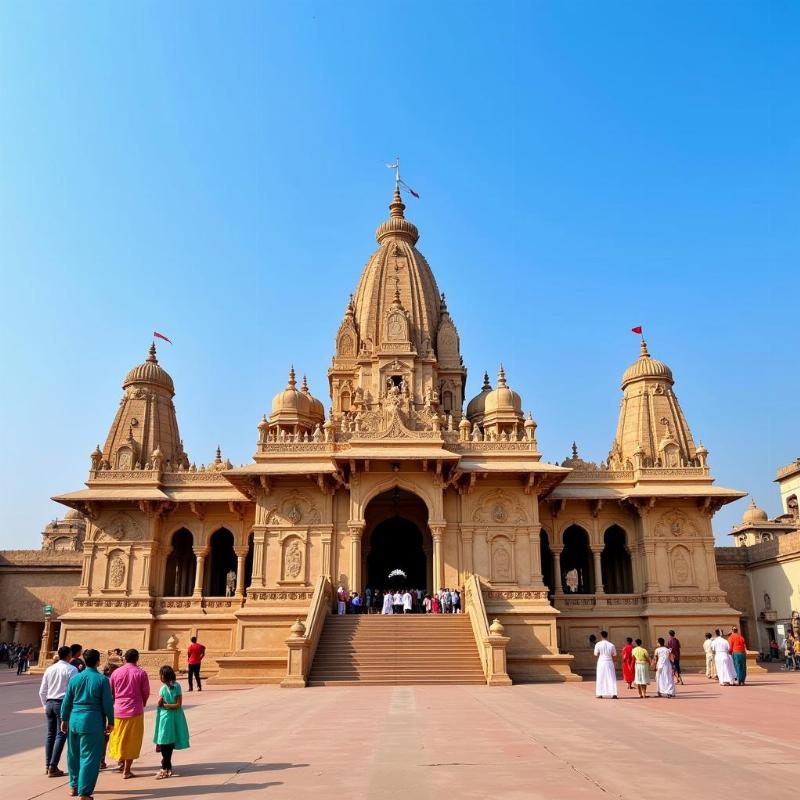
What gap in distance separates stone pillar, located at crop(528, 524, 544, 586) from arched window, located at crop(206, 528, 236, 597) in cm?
1501

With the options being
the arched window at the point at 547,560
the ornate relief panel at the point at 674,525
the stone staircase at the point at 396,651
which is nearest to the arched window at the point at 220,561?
the stone staircase at the point at 396,651

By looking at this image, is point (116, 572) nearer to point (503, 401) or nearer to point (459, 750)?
point (503, 401)

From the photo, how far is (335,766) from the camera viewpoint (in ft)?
28.6

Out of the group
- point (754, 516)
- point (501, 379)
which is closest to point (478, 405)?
point (501, 379)

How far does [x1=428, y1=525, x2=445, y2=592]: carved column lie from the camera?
2753 centimetres

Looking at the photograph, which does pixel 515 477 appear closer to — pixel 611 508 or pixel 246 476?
pixel 611 508

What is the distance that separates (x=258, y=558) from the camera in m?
28.0

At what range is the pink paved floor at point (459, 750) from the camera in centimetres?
758

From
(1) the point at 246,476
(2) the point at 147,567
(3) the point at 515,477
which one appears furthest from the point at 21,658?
(3) the point at 515,477

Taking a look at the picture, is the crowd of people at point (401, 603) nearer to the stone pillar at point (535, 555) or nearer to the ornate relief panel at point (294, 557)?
the ornate relief panel at point (294, 557)

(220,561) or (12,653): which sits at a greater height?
(220,561)

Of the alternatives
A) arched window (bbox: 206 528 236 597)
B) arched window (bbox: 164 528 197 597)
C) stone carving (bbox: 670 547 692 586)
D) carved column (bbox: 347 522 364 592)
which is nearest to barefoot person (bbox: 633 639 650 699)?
carved column (bbox: 347 522 364 592)

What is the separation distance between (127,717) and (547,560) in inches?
1240

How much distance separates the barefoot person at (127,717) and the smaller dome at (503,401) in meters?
31.3
